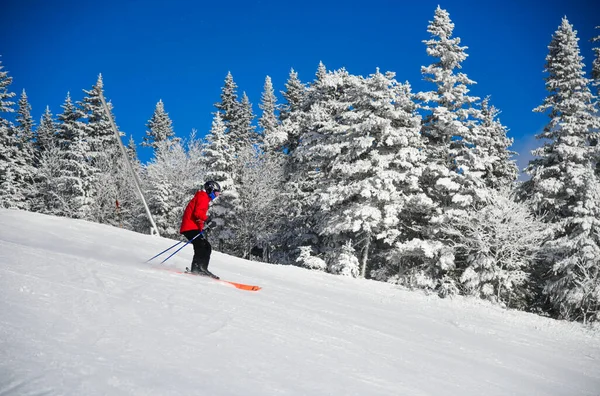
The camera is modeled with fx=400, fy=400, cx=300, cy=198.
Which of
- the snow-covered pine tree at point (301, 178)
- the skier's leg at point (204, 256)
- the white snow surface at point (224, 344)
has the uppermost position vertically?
the snow-covered pine tree at point (301, 178)

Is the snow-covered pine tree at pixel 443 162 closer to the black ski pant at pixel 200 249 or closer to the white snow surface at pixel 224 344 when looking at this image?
the white snow surface at pixel 224 344

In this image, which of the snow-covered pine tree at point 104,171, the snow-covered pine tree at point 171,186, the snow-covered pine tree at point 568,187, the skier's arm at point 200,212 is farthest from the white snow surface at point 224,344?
the snow-covered pine tree at point 104,171

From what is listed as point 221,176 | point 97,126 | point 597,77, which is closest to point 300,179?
point 221,176

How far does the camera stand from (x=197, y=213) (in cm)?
881

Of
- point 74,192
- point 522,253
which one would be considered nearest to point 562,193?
point 522,253

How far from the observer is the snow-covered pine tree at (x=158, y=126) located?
5722 cm

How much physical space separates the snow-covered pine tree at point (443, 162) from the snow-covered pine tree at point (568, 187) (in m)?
3.44

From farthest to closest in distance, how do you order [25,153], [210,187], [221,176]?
[25,153]
[221,176]
[210,187]

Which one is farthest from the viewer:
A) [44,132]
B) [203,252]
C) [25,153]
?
[44,132]

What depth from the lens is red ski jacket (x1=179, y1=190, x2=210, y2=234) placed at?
8773 millimetres

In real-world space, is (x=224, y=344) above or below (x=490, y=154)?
below

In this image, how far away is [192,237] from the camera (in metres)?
8.93

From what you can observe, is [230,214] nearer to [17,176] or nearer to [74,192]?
[74,192]

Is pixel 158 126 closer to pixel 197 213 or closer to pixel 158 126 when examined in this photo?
pixel 158 126
